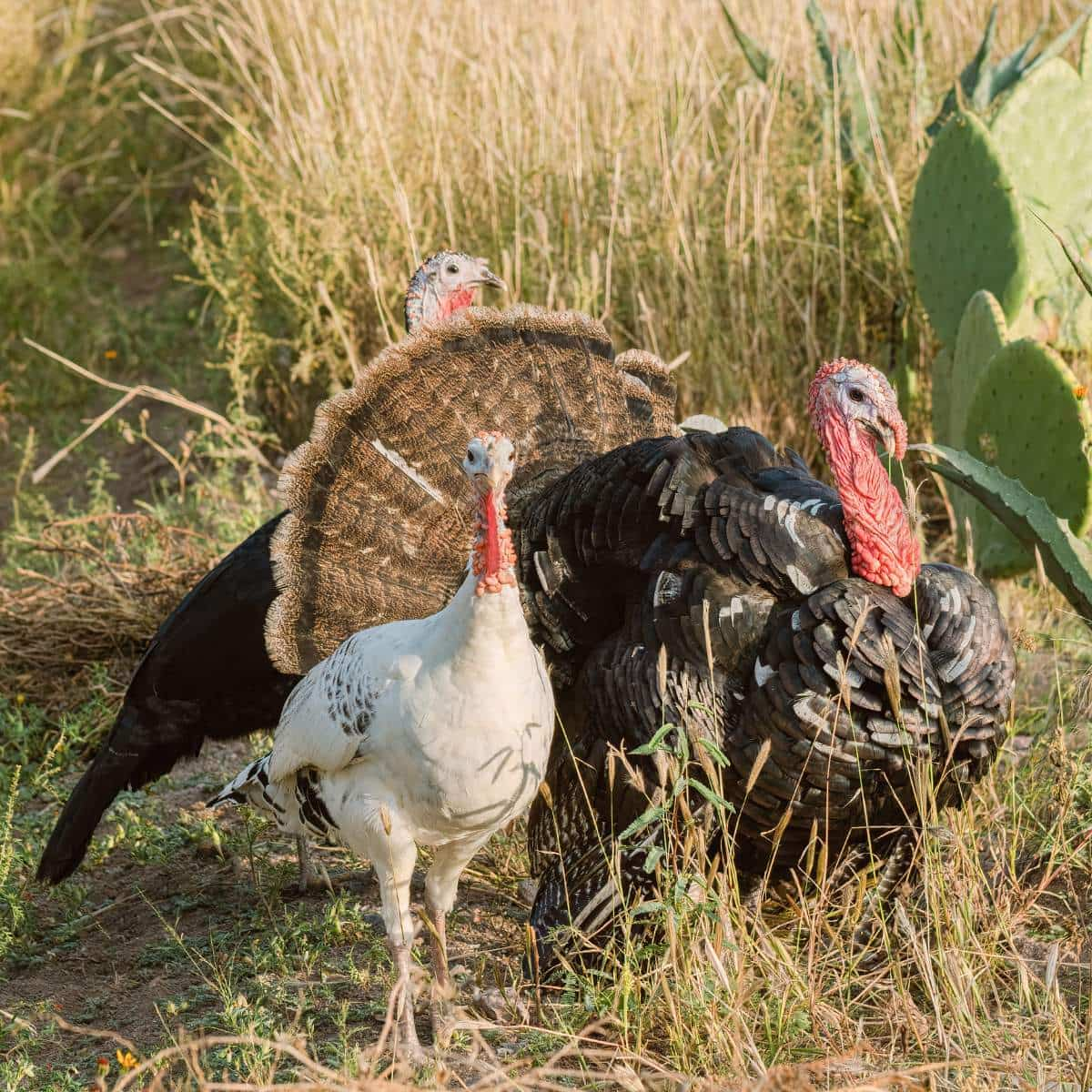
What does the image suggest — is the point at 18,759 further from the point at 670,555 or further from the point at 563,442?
the point at 670,555

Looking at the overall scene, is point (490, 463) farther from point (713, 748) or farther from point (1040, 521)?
point (1040, 521)

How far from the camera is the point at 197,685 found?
379 centimetres

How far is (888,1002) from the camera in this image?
113 inches

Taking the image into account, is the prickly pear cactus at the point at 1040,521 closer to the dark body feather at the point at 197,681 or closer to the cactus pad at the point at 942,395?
the cactus pad at the point at 942,395

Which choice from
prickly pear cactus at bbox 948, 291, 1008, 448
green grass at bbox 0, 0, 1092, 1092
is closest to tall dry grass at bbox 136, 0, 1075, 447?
green grass at bbox 0, 0, 1092, 1092

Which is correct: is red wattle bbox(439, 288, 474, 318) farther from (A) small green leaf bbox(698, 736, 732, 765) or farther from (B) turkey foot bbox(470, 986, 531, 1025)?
(A) small green leaf bbox(698, 736, 732, 765)

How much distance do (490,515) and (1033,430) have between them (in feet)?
6.87

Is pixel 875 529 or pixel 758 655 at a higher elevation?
pixel 875 529

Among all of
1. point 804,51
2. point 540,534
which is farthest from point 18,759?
point 804,51

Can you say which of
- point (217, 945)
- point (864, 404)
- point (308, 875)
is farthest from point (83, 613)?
point (864, 404)

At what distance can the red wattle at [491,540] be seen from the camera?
257 centimetres

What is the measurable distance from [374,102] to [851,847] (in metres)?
3.83

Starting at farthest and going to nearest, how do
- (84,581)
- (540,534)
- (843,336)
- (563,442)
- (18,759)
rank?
(843,336) → (84,581) → (18,759) → (563,442) → (540,534)

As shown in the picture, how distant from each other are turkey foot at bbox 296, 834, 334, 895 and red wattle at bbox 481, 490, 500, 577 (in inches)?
54.7
